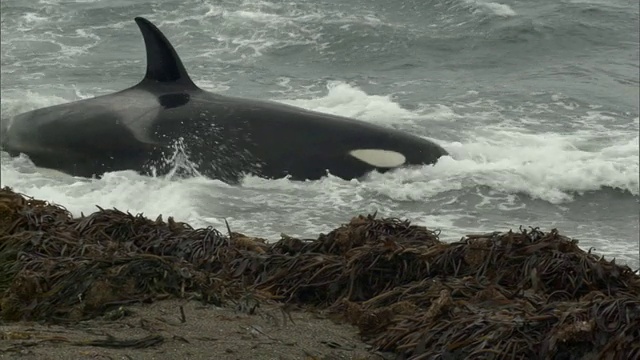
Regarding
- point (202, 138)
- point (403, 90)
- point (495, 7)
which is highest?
point (202, 138)

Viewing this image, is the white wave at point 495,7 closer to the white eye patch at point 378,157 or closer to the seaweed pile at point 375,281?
the white eye patch at point 378,157

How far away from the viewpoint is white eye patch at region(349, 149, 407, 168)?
15141 mm

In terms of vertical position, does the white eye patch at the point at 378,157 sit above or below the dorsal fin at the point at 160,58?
below

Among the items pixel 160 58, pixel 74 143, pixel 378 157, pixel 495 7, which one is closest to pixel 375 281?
pixel 378 157

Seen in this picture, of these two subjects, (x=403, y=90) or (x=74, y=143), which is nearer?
(x=74, y=143)

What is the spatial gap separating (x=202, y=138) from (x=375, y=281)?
8211 mm

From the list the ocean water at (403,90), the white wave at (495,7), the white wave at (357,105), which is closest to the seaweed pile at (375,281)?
the ocean water at (403,90)

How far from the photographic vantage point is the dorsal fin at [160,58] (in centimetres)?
1504

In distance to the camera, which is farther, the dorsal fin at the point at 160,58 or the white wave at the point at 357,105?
the white wave at the point at 357,105

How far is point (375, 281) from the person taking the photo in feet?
23.2

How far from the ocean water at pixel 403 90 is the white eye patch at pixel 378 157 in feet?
0.93

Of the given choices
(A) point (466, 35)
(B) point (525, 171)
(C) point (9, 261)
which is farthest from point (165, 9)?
(C) point (9, 261)

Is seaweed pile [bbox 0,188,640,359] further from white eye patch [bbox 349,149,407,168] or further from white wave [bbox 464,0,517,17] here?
white wave [bbox 464,0,517,17]

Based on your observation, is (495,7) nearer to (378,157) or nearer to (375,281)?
(378,157)
